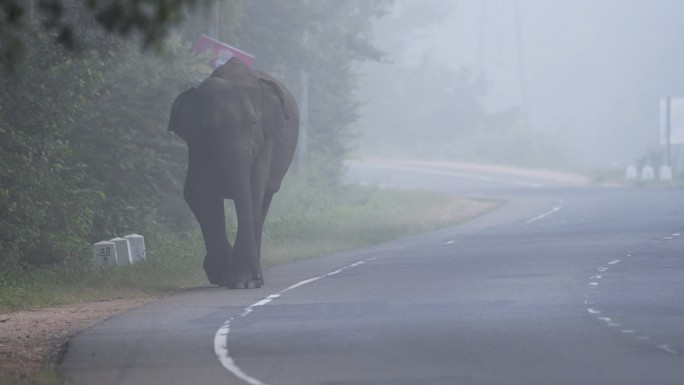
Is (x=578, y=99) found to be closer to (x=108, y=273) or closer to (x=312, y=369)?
(x=108, y=273)

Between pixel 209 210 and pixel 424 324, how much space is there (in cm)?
733

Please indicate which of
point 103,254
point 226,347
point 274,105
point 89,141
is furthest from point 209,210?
point 226,347

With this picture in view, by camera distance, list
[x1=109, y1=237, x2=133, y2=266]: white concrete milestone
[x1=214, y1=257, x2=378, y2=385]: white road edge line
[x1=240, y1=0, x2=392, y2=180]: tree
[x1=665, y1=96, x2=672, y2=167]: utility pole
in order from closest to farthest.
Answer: [x1=214, y1=257, x2=378, y2=385]: white road edge line, [x1=109, y1=237, x2=133, y2=266]: white concrete milestone, [x1=240, y1=0, x2=392, y2=180]: tree, [x1=665, y1=96, x2=672, y2=167]: utility pole

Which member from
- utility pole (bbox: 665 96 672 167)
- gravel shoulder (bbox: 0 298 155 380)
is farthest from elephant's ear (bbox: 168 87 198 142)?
utility pole (bbox: 665 96 672 167)

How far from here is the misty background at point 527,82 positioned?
93562mm

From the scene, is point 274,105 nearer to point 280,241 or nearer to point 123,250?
point 123,250

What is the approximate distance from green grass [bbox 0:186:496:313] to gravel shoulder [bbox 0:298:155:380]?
694mm

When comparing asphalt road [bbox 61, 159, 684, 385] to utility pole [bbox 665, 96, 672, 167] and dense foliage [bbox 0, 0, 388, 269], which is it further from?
utility pole [bbox 665, 96, 672, 167]

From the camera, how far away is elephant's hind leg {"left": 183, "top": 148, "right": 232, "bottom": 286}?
21880mm

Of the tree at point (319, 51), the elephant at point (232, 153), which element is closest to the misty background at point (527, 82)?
the tree at point (319, 51)

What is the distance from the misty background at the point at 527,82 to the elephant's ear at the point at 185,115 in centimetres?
4878

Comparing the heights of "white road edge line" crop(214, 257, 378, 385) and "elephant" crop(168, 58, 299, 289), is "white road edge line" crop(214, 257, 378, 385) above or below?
below

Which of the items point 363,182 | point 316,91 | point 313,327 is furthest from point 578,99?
point 313,327

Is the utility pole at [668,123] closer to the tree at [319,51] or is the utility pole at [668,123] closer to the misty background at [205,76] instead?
the misty background at [205,76]
